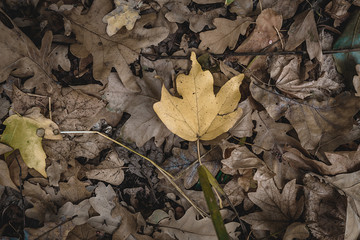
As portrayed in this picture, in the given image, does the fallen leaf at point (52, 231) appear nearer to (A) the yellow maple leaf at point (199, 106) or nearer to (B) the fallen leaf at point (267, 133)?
(A) the yellow maple leaf at point (199, 106)

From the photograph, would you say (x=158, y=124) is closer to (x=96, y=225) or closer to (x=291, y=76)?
(x=96, y=225)

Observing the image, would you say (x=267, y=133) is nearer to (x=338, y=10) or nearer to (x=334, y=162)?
(x=334, y=162)

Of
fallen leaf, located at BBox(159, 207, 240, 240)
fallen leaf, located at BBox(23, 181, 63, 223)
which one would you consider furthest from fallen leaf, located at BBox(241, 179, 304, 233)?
fallen leaf, located at BBox(23, 181, 63, 223)

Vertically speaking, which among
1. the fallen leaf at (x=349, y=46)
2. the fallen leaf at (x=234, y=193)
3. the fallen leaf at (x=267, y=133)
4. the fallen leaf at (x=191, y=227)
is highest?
the fallen leaf at (x=349, y=46)

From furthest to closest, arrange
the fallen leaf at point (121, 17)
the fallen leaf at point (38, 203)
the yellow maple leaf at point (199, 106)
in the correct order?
1. the fallen leaf at point (38, 203)
2. the fallen leaf at point (121, 17)
3. the yellow maple leaf at point (199, 106)

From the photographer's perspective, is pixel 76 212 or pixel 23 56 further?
pixel 76 212

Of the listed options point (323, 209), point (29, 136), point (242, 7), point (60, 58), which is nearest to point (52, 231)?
point (29, 136)

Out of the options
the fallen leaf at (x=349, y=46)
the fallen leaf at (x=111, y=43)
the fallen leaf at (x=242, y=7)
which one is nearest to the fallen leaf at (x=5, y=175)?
the fallen leaf at (x=111, y=43)

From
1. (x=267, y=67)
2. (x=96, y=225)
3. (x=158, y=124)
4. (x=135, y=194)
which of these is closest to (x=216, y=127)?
(x=158, y=124)
